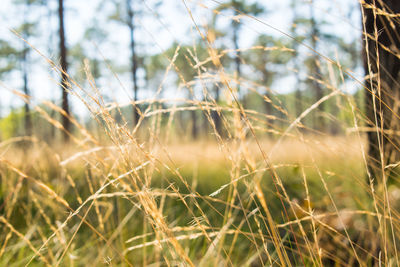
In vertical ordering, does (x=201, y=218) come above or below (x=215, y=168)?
above

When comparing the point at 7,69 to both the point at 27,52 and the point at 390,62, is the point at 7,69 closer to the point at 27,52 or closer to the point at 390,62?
the point at 27,52

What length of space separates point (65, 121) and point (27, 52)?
32.1 feet

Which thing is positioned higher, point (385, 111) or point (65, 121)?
point (385, 111)

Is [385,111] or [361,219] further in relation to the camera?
[361,219]

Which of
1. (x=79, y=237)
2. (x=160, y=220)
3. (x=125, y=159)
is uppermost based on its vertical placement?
(x=125, y=159)

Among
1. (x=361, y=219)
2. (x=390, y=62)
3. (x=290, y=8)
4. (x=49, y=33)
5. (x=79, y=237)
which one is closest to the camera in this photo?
(x=390, y=62)

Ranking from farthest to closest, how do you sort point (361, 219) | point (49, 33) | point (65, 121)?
point (49, 33)
point (65, 121)
point (361, 219)

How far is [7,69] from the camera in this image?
52.4 feet

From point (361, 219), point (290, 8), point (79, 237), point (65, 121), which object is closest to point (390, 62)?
point (361, 219)

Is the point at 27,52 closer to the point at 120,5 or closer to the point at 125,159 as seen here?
the point at 120,5

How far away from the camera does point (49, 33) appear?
39.4 feet

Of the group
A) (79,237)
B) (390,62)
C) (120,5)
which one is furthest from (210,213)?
(120,5)

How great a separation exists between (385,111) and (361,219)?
703 millimetres

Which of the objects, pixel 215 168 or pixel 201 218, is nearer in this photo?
pixel 201 218
